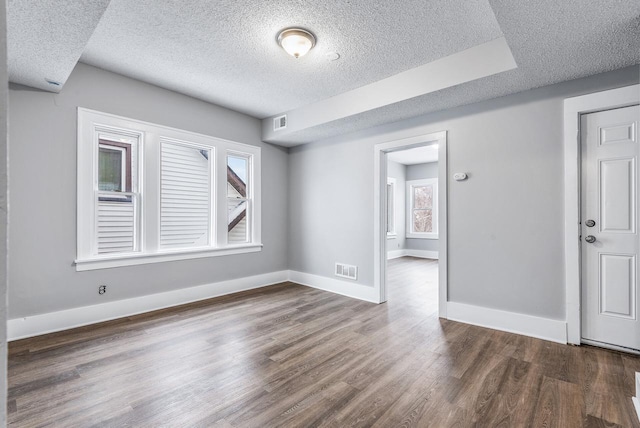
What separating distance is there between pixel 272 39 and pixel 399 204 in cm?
702

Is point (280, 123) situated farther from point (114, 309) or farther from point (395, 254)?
point (395, 254)

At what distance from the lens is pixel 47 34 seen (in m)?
2.22

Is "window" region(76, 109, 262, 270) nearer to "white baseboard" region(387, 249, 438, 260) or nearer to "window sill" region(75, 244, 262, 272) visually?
"window sill" region(75, 244, 262, 272)

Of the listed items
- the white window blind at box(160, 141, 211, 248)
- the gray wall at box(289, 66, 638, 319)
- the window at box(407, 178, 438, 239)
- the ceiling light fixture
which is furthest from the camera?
the window at box(407, 178, 438, 239)

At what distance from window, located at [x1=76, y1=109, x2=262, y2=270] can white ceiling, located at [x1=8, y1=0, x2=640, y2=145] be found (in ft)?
2.38

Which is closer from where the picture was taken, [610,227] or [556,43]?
[556,43]

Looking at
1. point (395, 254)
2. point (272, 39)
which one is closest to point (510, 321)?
point (272, 39)

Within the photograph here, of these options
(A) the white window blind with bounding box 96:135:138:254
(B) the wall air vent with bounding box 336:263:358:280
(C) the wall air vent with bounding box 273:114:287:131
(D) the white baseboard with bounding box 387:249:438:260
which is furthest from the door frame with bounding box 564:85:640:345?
(D) the white baseboard with bounding box 387:249:438:260

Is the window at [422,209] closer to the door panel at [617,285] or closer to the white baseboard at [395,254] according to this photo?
the white baseboard at [395,254]

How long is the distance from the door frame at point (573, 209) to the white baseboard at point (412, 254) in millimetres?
5652

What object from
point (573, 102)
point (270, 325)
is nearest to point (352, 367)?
point (270, 325)

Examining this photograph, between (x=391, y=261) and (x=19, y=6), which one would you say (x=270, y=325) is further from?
(x=391, y=261)

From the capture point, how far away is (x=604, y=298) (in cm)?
271

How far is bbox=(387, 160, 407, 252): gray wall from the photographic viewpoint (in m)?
8.70
